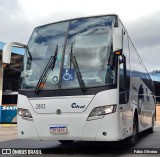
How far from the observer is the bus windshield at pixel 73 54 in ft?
26.8

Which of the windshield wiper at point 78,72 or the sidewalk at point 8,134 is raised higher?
the windshield wiper at point 78,72

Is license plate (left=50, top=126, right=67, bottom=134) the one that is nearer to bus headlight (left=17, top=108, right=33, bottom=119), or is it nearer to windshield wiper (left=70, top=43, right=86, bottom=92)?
bus headlight (left=17, top=108, right=33, bottom=119)

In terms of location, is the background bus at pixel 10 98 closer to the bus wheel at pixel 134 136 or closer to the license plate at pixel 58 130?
the bus wheel at pixel 134 136

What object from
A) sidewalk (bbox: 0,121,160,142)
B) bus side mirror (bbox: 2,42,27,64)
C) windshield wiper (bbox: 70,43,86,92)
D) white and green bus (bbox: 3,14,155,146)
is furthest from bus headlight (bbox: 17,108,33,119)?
Result: sidewalk (bbox: 0,121,160,142)

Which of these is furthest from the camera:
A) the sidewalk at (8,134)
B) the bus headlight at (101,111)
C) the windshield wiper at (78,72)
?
the sidewalk at (8,134)

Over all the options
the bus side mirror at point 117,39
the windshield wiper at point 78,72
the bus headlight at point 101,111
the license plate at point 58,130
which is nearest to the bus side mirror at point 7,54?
the windshield wiper at point 78,72

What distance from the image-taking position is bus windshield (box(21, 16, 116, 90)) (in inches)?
322

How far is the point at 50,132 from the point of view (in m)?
8.24

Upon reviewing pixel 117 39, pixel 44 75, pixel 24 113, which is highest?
pixel 117 39

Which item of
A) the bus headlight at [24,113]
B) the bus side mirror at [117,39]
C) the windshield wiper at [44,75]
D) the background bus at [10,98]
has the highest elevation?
the bus side mirror at [117,39]

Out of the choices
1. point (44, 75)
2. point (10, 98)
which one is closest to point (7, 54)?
point (44, 75)

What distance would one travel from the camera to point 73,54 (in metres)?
8.49

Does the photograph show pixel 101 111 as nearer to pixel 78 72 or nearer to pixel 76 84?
pixel 76 84

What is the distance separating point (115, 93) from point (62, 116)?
130 centimetres
